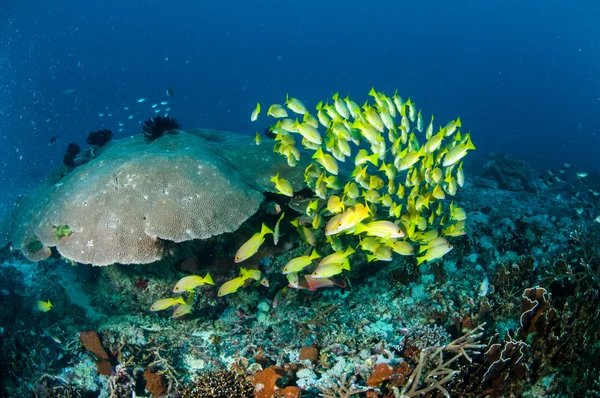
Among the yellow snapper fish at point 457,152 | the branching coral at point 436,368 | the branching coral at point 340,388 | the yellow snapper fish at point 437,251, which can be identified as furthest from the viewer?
the yellow snapper fish at point 457,152

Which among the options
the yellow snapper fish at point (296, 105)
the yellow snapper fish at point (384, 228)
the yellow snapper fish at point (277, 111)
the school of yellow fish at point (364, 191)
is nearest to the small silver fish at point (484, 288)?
the school of yellow fish at point (364, 191)

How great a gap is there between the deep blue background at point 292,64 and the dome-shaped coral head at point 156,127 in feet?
107

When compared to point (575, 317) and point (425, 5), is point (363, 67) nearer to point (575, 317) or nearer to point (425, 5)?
point (425, 5)

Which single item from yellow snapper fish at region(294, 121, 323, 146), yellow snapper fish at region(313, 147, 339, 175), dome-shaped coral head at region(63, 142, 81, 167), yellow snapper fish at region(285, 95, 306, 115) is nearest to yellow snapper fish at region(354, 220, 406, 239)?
yellow snapper fish at region(313, 147, 339, 175)

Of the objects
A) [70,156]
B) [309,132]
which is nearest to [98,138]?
[70,156]

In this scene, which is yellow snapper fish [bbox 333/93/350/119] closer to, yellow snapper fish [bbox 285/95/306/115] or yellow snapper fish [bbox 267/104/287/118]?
yellow snapper fish [bbox 285/95/306/115]

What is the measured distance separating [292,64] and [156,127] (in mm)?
109474

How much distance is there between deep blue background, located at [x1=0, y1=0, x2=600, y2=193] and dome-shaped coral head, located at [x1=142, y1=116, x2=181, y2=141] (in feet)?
107

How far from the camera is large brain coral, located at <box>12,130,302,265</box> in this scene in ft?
16.3

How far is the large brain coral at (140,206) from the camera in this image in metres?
4.98

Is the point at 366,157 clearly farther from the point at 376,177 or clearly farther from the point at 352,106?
the point at 352,106

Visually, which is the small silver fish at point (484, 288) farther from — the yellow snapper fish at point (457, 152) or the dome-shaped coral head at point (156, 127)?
the dome-shaped coral head at point (156, 127)

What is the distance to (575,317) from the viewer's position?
4.39m

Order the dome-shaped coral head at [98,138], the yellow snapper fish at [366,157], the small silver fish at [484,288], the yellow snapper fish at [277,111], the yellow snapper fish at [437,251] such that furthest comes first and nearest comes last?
the dome-shaped coral head at [98,138] → the yellow snapper fish at [277,111] → the yellow snapper fish at [366,157] → the small silver fish at [484,288] → the yellow snapper fish at [437,251]
